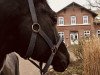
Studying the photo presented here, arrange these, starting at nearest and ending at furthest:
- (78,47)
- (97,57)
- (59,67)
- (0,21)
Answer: (0,21) → (59,67) → (97,57) → (78,47)

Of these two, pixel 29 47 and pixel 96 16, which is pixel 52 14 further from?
pixel 96 16

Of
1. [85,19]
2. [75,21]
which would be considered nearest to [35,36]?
[75,21]

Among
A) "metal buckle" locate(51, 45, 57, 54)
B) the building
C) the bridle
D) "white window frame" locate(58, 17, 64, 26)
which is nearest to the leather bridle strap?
the bridle

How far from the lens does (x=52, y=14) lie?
328cm

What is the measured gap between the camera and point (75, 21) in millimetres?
55250

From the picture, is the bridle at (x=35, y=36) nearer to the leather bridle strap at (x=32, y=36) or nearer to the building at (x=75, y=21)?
the leather bridle strap at (x=32, y=36)

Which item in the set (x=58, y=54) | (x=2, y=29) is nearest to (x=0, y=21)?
(x=2, y=29)

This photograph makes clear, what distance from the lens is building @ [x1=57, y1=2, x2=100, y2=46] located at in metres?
54.2

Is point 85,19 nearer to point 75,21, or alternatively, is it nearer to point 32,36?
point 75,21

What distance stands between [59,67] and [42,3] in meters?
0.61

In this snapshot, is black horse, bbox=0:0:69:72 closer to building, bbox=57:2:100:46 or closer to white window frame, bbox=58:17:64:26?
building, bbox=57:2:100:46

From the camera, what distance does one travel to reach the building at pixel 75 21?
54.2 metres

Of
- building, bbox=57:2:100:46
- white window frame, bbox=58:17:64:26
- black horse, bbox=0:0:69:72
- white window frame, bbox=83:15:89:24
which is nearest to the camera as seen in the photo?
black horse, bbox=0:0:69:72

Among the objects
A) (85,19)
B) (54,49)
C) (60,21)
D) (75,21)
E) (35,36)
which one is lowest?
(85,19)
